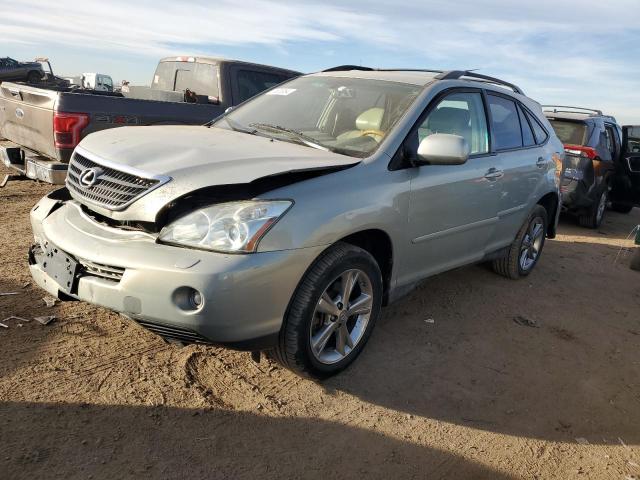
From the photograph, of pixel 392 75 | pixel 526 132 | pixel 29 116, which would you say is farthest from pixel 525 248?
pixel 29 116

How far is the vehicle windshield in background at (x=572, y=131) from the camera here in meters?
8.18

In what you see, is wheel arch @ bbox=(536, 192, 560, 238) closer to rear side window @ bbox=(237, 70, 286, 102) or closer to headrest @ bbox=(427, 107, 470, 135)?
headrest @ bbox=(427, 107, 470, 135)

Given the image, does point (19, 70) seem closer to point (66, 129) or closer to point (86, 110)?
point (86, 110)

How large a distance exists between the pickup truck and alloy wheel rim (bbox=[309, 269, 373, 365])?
126 inches

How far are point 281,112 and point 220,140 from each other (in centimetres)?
77

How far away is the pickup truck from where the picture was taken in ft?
16.8

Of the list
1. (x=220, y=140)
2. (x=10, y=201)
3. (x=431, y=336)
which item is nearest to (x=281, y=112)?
(x=220, y=140)

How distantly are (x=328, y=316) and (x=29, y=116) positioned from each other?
167 inches

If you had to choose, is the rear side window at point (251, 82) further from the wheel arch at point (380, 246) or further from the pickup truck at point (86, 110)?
the wheel arch at point (380, 246)

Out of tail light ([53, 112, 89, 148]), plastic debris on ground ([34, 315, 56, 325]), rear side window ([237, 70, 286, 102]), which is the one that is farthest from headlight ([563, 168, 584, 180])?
plastic debris on ground ([34, 315, 56, 325])

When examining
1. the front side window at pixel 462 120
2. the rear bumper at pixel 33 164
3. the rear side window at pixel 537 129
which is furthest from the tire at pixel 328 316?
the rear bumper at pixel 33 164

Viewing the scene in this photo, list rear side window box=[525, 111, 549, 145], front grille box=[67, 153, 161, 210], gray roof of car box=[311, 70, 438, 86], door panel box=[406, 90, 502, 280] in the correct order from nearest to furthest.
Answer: front grille box=[67, 153, 161, 210] < door panel box=[406, 90, 502, 280] < gray roof of car box=[311, 70, 438, 86] < rear side window box=[525, 111, 549, 145]

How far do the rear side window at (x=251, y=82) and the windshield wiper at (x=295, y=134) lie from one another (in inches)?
138

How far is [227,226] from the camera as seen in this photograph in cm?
256
